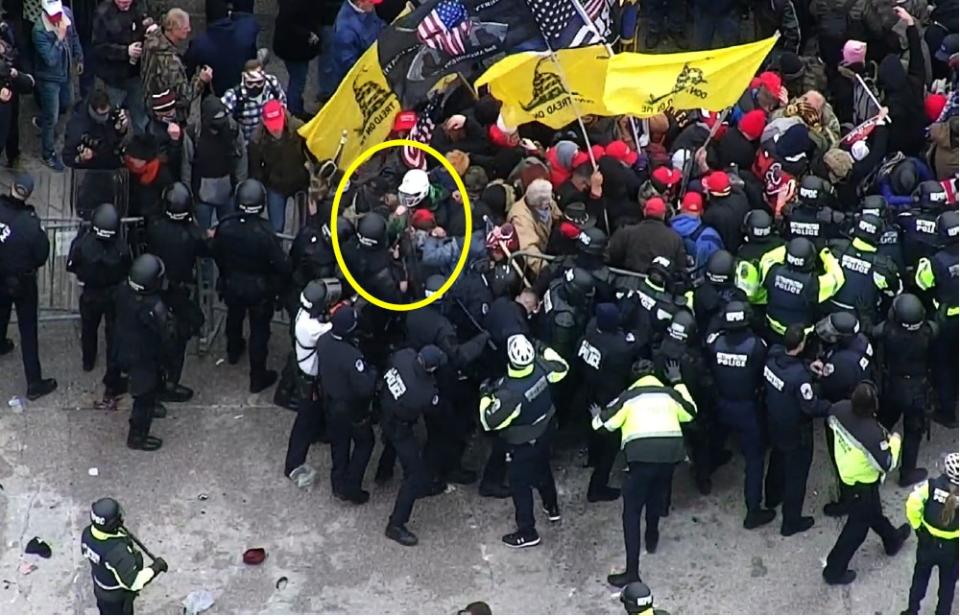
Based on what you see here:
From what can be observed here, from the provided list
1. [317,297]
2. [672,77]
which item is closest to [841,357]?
[672,77]

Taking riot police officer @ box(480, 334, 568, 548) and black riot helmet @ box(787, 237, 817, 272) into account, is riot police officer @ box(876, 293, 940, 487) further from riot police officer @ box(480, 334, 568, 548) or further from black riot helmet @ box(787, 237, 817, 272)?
riot police officer @ box(480, 334, 568, 548)

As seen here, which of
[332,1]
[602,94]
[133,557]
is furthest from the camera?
[332,1]

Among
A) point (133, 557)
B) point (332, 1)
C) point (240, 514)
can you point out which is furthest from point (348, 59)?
point (133, 557)

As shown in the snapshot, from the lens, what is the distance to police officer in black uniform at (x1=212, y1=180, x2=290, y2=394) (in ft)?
49.3

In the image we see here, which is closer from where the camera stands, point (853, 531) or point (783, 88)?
point (853, 531)

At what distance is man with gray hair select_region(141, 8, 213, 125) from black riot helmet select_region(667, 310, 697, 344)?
481cm

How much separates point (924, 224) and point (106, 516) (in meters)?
6.10

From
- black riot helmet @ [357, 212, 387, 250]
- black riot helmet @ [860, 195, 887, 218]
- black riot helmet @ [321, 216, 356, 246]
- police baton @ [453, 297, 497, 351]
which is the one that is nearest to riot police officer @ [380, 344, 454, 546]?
police baton @ [453, 297, 497, 351]

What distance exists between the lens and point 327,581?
14.1 m

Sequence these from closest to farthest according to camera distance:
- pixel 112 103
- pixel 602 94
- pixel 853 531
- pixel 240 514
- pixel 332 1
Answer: pixel 853 531 → pixel 240 514 → pixel 602 94 → pixel 112 103 → pixel 332 1

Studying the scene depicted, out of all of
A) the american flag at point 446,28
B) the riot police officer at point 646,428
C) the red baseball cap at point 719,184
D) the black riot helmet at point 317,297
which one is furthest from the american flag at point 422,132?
the riot police officer at point 646,428

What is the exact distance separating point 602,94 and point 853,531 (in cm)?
396

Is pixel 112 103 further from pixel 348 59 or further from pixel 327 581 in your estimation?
pixel 327 581

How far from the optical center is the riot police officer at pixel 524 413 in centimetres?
1363
